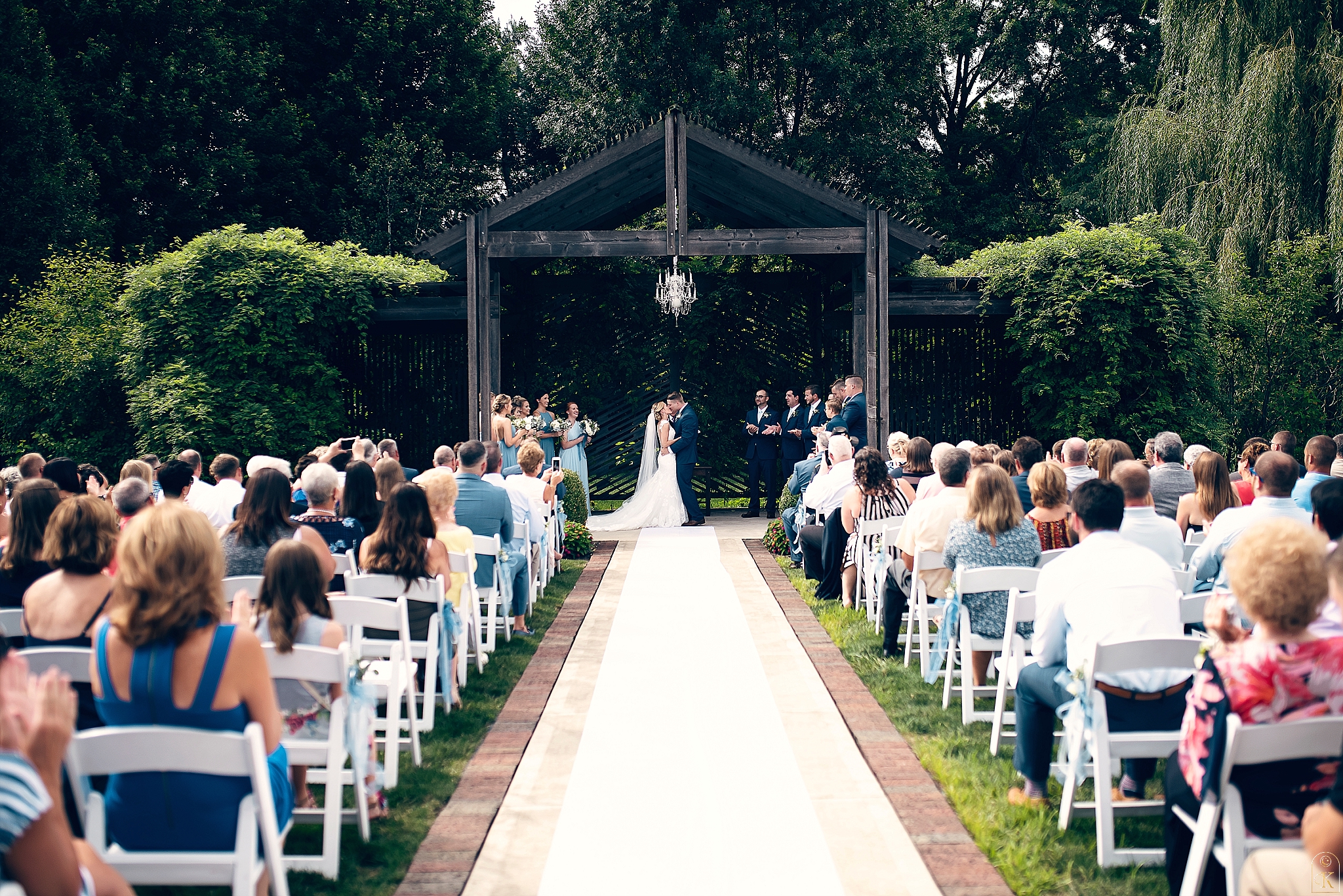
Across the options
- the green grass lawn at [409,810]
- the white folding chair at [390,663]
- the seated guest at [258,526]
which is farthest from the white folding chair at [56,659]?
the seated guest at [258,526]

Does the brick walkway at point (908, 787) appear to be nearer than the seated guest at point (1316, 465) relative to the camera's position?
Yes

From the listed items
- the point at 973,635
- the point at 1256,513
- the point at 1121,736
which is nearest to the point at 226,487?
the point at 973,635

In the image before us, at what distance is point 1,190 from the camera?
18250mm

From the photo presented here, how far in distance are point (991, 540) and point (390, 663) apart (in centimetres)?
316

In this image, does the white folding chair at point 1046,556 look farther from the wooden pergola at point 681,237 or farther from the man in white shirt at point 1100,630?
the wooden pergola at point 681,237

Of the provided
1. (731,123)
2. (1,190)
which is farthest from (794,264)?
(1,190)

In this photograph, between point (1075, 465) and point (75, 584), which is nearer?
point (75, 584)

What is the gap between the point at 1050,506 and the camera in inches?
244

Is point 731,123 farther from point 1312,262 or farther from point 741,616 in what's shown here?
point 741,616

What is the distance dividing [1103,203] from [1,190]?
2000 centimetres

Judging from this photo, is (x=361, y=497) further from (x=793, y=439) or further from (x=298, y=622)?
(x=793, y=439)

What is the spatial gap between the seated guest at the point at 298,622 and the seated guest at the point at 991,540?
3.23 metres

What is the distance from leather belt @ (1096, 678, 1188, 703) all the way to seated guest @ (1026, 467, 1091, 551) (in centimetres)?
205

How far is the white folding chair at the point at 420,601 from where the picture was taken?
17.6ft
